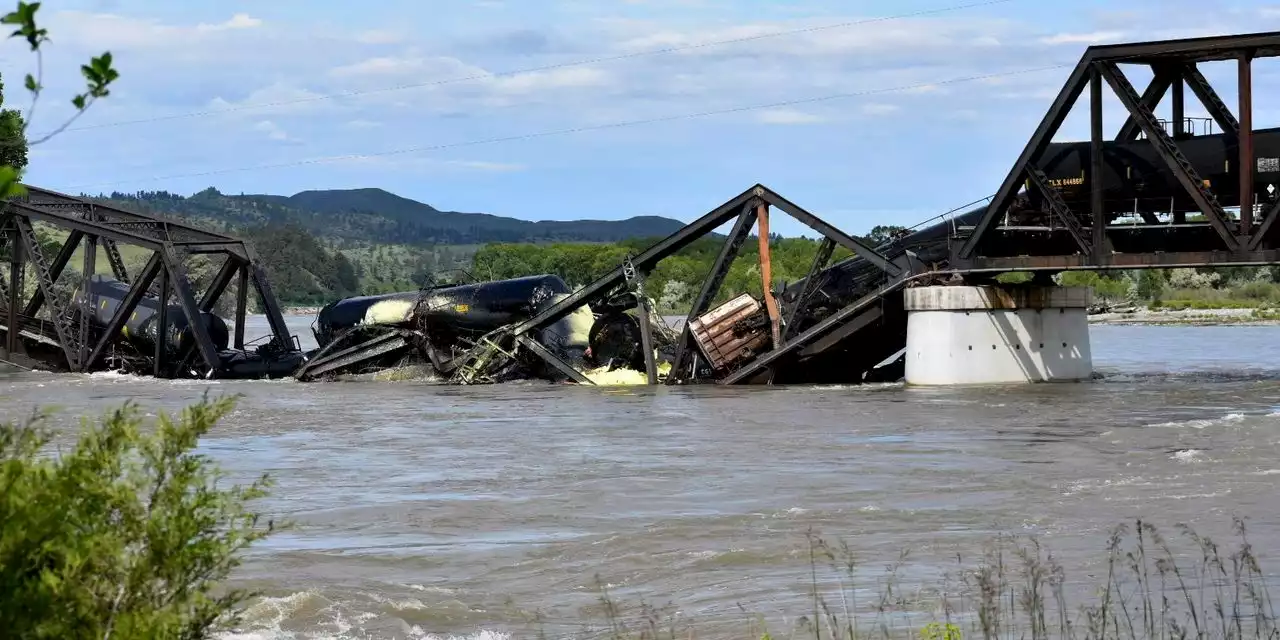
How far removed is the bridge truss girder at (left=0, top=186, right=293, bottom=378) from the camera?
149ft

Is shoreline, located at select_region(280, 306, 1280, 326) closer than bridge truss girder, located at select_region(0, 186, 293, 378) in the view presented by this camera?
No

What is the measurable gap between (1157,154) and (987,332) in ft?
18.2

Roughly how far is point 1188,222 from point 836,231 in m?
7.93

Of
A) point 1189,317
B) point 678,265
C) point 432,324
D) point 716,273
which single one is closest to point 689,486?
point 716,273

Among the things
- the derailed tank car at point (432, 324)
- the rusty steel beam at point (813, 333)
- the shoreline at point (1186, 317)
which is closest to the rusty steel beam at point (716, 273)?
the rusty steel beam at point (813, 333)

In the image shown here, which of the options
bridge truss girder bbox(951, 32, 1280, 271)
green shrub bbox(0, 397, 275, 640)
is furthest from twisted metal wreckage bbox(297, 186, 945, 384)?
green shrub bbox(0, 397, 275, 640)

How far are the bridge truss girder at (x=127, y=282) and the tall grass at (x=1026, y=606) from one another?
3511 cm

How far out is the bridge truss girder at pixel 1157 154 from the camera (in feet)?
104

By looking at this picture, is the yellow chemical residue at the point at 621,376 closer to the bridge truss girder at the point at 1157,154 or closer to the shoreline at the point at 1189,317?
the bridge truss girder at the point at 1157,154

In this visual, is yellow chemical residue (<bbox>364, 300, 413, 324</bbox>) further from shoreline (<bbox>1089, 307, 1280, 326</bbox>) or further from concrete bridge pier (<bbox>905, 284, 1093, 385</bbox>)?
shoreline (<bbox>1089, 307, 1280, 326</bbox>)

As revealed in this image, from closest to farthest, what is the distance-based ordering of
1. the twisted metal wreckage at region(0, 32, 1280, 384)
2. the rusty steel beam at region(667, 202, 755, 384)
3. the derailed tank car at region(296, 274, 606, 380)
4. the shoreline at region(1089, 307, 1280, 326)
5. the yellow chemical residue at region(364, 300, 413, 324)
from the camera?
the twisted metal wreckage at region(0, 32, 1280, 384), the rusty steel beam at region(667, 202, 755, 384), the derailed tank car at region(296, 274, 606, 380), the yellow chemical residue at region(364, 300, 413, 324), the shoreline at region(1089, 307, 1280, 326)

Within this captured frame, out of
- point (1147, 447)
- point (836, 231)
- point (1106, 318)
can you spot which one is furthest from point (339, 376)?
point (1106, 318)

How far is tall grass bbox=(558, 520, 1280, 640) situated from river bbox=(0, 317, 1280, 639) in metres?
0.38

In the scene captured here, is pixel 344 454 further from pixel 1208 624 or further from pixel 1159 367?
pixel 1159 367
